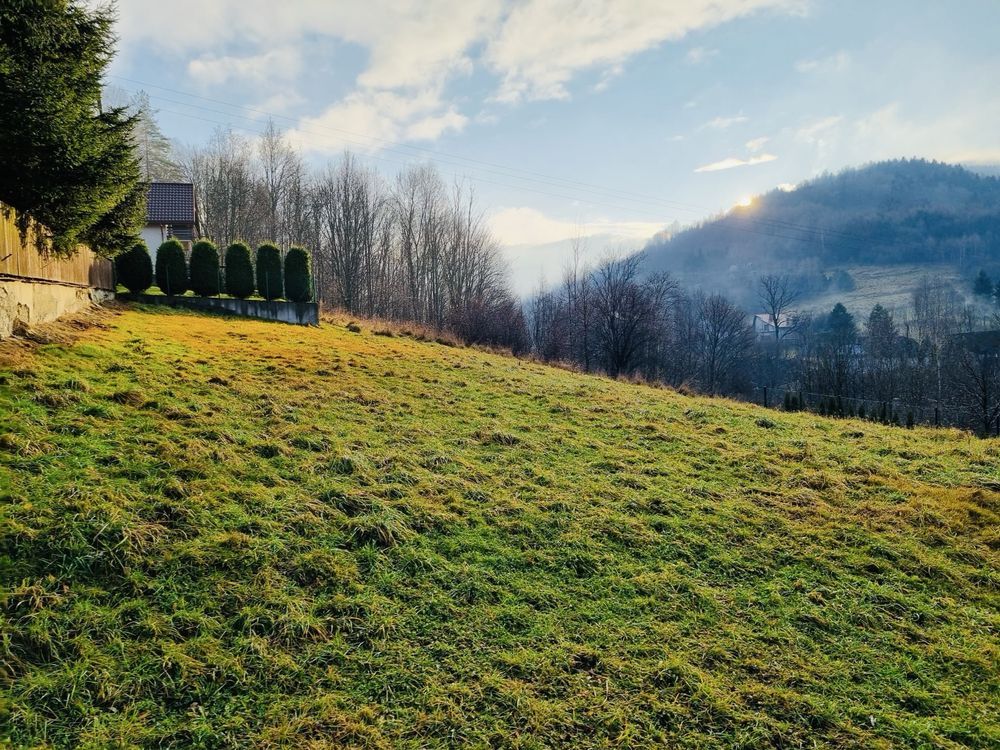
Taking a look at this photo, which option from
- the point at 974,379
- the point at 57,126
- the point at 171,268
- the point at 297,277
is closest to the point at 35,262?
the point at 57,126

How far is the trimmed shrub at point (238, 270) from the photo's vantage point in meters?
17.6

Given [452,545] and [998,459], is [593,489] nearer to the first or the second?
[452,545]

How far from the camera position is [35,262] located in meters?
7.69

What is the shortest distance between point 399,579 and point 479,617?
2.18ft

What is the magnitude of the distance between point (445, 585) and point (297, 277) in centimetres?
1759

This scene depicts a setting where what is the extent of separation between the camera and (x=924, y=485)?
21.6ft

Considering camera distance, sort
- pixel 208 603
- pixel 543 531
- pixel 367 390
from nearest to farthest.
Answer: pixel 208 603 < pixel 543 531 < pixel 367 390

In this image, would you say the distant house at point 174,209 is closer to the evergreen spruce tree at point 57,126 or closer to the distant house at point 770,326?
the evergreen spruce tree at point 57,126

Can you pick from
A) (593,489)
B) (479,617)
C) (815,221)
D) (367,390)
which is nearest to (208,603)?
(479,617)

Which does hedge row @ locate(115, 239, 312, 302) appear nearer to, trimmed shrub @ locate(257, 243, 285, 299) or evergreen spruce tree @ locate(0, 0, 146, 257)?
trimmed shrub @ locate(257, 243, 285, 299)

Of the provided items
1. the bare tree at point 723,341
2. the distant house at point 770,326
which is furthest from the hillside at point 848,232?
the bare tree at point 723,341

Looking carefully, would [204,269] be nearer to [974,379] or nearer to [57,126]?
[57,126]

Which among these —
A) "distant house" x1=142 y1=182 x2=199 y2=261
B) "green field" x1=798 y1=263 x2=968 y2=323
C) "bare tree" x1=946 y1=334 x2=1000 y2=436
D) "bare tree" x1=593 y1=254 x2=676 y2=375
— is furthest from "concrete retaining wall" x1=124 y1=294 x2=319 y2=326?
"green field" x1=798 y1=263 x2=968 y2=323

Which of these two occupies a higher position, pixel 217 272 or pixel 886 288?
pixel 886 288
